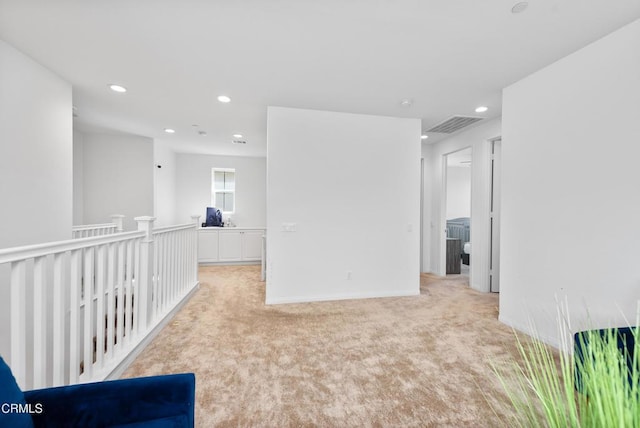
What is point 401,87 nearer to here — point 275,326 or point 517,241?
point 517,241

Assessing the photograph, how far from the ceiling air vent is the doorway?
75 centimetres

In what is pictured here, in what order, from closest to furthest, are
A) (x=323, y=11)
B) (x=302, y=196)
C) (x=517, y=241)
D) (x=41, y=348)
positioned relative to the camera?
(x=41, y=348)
(x=323, y=11)
(x=517, y=241)
(x=302, y=196)

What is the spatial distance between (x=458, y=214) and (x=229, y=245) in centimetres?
619

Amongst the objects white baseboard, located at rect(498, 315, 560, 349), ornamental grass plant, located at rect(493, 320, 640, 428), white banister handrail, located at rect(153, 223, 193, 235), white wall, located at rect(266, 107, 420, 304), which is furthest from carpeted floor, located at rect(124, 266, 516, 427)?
ornamental grass plant, located at rect(493, 320, 640, 428)

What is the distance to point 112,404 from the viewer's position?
3.28ft

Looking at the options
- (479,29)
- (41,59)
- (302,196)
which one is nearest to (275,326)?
(302,196)

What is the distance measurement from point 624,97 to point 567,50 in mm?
583

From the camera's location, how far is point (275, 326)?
2822 millimetres

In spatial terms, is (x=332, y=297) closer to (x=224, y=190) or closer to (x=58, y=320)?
(x=58, y=320)

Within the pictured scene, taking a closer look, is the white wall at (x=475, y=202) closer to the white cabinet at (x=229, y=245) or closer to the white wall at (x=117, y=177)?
the white cabinet at (x=229, y=245)

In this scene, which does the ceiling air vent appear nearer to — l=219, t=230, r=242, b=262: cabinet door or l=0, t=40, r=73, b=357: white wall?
l=219, t=230, r=242, b=262: cabinet door

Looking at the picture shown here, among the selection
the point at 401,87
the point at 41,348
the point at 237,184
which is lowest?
the point at 41,348

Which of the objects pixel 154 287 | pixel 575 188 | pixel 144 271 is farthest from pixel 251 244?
pixel 575 188

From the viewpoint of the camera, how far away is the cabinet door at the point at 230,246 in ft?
19.9
